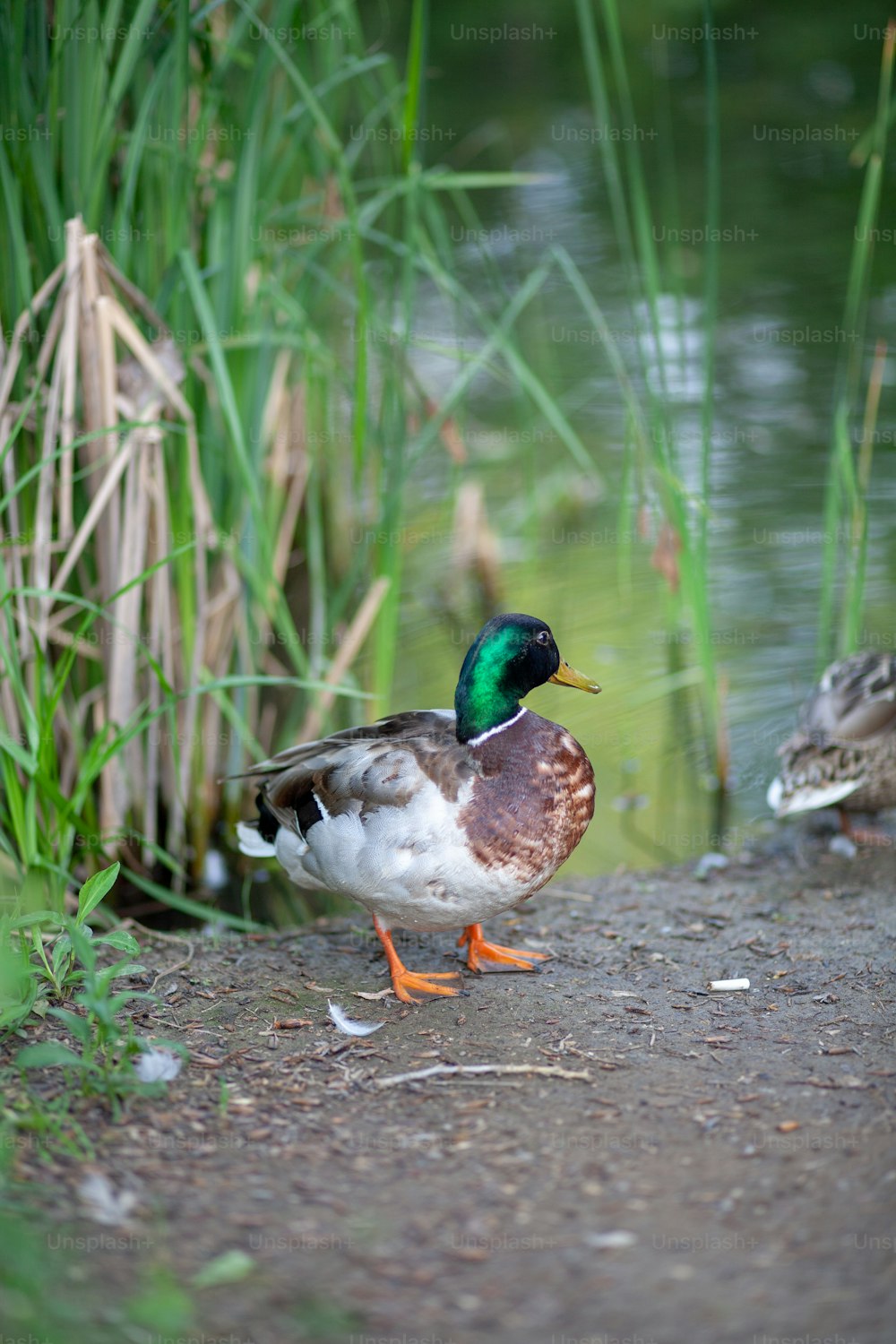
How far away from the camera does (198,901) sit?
4750 mm

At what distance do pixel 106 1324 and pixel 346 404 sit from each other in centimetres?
660

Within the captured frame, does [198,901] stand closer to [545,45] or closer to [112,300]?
[112,300]

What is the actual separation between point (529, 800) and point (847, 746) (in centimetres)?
173

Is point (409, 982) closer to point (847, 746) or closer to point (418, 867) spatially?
point (418, 867)

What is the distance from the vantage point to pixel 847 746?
Result: 4.57 metres

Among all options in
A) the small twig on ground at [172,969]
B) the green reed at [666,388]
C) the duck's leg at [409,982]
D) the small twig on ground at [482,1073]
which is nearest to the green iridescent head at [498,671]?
the duck's leg at [409,982]

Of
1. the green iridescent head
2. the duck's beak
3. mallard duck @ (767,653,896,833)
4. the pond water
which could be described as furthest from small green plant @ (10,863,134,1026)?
mallard duck @ (767,653,896,833)

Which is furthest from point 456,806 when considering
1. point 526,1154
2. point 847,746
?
point 847,746

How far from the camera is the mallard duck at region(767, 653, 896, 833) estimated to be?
4.58 meters

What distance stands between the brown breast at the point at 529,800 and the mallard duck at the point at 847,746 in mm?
1412

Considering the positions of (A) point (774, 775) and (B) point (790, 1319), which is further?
(A) point (774, 775)

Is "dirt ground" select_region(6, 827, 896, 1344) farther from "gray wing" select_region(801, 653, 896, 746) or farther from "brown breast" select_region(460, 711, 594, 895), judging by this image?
"gray wing" select_region(801, 653, 896, 746)

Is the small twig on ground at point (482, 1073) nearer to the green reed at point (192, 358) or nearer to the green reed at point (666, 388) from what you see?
the green reed at point (192, 358)

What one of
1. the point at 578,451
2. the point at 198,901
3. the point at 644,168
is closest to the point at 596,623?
the point at 578,451
